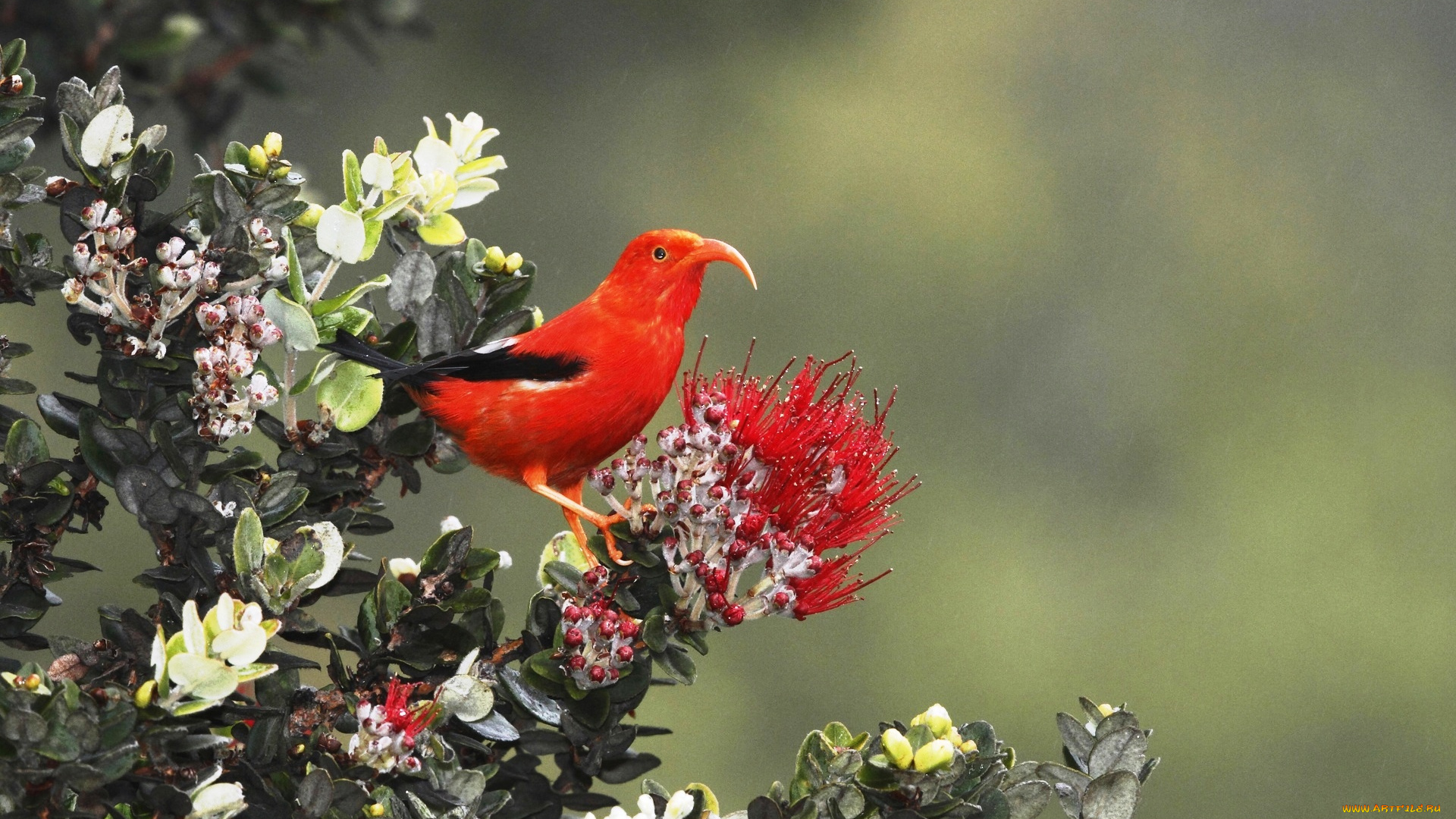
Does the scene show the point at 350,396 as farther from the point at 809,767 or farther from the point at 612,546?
the point at 809,767

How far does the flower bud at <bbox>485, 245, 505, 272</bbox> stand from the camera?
79 centimetres

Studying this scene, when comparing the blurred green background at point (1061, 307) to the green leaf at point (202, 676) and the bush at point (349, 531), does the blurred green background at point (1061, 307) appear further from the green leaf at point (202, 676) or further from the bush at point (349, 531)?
the green leaf at point (202, 676)

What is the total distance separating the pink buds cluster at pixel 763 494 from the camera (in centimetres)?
67

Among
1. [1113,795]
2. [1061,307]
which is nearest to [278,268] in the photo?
[1113,795]

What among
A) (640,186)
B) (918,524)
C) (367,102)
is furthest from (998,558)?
(367,102)

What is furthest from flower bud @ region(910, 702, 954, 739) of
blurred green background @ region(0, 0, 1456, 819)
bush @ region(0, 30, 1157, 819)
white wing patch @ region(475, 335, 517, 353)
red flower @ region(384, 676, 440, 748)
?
blurred green background @ region(0, 0, 1456, 819)

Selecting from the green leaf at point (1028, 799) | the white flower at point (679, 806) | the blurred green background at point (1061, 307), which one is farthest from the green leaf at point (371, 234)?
the blurred green background at point (1061, 307)

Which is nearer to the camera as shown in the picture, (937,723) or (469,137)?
(937,723)

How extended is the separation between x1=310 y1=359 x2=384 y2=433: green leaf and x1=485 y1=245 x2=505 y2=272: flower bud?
125mm

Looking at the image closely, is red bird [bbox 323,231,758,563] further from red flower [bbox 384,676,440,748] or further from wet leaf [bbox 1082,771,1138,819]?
wet leaf [bbox 1082,771,1138,819]

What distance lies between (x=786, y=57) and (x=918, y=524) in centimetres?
108

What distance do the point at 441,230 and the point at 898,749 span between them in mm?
387

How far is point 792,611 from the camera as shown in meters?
0.69

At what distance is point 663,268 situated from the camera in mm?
873
